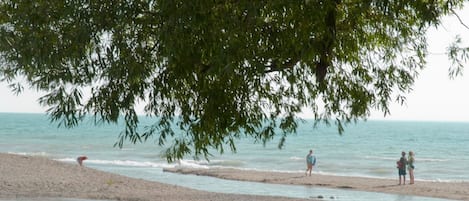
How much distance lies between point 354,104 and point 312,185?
78.9 ft

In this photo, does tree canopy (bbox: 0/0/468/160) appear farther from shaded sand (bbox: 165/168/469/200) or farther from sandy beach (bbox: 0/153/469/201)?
shaded sand (bbox: 165/168/469/200)

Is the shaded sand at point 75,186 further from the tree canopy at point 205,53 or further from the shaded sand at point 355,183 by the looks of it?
the tree canopy at point 205,53

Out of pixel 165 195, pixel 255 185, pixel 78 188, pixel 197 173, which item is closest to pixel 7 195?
pixel 78 188

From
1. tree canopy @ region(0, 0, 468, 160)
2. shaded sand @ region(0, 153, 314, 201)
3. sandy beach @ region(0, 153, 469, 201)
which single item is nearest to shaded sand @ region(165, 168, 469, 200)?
sandy beach @ region(0, 153, 469, 201)

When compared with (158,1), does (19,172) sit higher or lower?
lower

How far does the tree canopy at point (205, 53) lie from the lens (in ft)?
19.3

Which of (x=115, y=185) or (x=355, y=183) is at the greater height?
(x=115, y=185)

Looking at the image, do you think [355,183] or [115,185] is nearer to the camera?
[115,185]

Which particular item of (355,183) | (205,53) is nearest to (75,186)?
(355,183)

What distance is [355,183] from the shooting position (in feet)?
107

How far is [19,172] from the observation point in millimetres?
25078

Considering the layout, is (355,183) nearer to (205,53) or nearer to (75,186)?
(75,186)

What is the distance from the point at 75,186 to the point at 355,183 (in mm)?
13746

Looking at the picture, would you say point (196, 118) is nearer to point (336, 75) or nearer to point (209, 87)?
point (209, 87)
